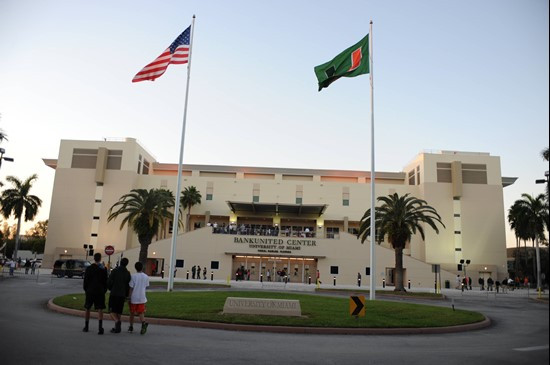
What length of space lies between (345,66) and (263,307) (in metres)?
12.7

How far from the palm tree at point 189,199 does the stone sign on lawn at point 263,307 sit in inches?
2016

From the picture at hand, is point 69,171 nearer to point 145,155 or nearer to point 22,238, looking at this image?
point 145,155

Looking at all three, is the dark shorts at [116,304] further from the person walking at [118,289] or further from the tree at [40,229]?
the tree at [40,229]

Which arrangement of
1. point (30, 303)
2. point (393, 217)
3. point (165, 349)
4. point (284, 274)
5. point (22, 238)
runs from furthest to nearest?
point (22, 238) < point (284, 274) < point (393, 217) < point (30, 303) < point (165, 349)

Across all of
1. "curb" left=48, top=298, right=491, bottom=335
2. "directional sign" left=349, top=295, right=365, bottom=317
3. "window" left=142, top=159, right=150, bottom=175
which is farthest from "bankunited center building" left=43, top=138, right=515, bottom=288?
"curb" left=48, top=298, right=491, bottom=335

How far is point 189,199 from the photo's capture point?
214 feet

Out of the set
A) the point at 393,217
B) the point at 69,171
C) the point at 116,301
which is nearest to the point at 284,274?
the point at 393,217

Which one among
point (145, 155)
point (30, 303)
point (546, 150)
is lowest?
point (30, 303)

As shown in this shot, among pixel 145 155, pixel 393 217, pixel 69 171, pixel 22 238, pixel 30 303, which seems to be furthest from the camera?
pixel 22 238

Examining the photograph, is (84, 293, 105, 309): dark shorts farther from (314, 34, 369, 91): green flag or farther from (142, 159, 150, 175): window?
(142, 159, 150, 175): window

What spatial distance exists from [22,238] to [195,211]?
A: 250 feet

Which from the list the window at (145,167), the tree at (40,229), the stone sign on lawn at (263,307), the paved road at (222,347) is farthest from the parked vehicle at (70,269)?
the tree at (40,229)

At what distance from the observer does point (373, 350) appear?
32.1ft

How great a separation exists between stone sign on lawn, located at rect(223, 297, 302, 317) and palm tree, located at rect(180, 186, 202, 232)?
51215 millimetres
